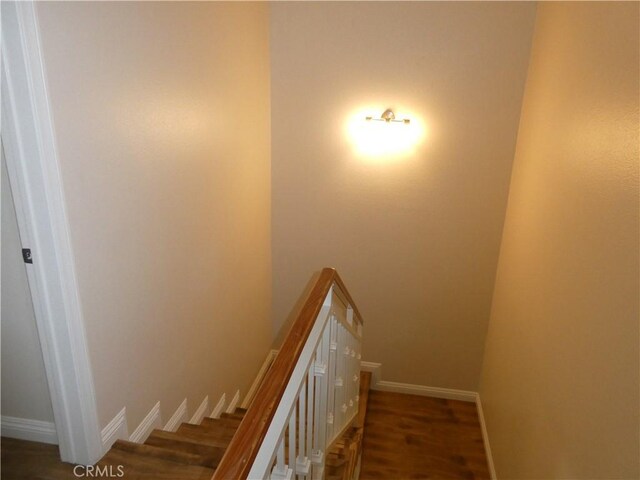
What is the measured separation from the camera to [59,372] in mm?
1810

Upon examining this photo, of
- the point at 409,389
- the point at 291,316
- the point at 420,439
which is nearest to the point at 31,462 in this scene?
the point at 291,316

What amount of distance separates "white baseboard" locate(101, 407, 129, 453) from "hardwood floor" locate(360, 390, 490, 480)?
198cm

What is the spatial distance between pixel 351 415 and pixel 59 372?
1.94m

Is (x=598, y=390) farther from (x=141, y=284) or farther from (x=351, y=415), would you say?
(x=141, y=284)

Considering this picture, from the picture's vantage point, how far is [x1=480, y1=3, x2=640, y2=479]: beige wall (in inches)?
65.1

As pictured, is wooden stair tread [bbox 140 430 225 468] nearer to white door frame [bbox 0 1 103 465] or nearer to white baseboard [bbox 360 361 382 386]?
white door frame [bbox 0 1 103 465]

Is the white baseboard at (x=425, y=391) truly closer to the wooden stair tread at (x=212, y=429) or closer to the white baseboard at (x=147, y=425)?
the wooden stair tread at (x=212, y=429)

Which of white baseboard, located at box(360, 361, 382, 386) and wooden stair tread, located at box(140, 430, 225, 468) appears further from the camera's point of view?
white baseboard, located at box(360, 361, 382, 386)

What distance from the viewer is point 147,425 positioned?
233 centimetres

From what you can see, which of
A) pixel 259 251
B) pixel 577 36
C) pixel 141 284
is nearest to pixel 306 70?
pixel 259 251

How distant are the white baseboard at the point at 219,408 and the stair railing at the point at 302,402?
993 millimetres

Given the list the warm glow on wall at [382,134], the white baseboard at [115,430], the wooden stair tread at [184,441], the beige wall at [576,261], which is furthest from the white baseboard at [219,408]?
the warm glow on wall at [382,134]

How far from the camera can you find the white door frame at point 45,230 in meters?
1.43

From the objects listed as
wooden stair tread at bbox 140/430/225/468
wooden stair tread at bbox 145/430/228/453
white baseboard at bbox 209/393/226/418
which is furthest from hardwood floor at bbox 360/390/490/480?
wooden stair tread at bbox 140/430/225/468
